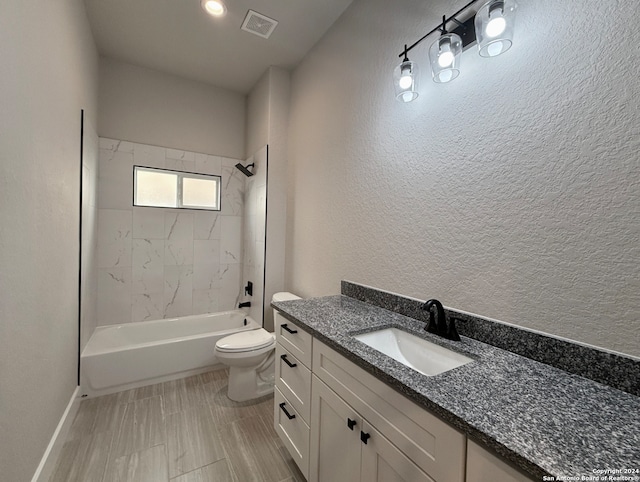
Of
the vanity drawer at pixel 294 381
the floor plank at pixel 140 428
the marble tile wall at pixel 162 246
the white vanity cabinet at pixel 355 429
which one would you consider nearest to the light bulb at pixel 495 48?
the white vanity cabinet at pixel 355 429

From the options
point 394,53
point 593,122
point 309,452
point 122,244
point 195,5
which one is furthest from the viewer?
point 122,244

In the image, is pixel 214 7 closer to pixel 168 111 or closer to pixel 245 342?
pixel 168 111

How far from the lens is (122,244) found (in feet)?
9.29

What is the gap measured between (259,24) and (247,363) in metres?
2.73

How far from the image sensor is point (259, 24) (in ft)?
7.22

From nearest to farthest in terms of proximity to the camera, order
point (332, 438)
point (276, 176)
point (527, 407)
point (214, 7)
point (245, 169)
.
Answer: point (527, 407) < point (332, 438) < point (214, 7) < point (276, 176) < point (245, 169)

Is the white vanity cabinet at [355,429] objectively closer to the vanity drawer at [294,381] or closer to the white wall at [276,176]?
the vanity drawer at [294,381]

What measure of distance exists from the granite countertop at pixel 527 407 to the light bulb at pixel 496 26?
1197 millimetres

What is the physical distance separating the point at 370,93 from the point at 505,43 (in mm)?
858

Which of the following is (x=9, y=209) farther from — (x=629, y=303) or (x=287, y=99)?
(x=287, y=99)

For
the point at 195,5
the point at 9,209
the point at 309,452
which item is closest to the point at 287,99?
the point at 195,5

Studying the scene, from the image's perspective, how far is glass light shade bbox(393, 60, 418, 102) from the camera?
54.4 inches

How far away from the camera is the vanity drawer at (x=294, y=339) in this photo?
4.33ft

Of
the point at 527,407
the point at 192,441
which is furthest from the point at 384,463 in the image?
the point at 192,441
